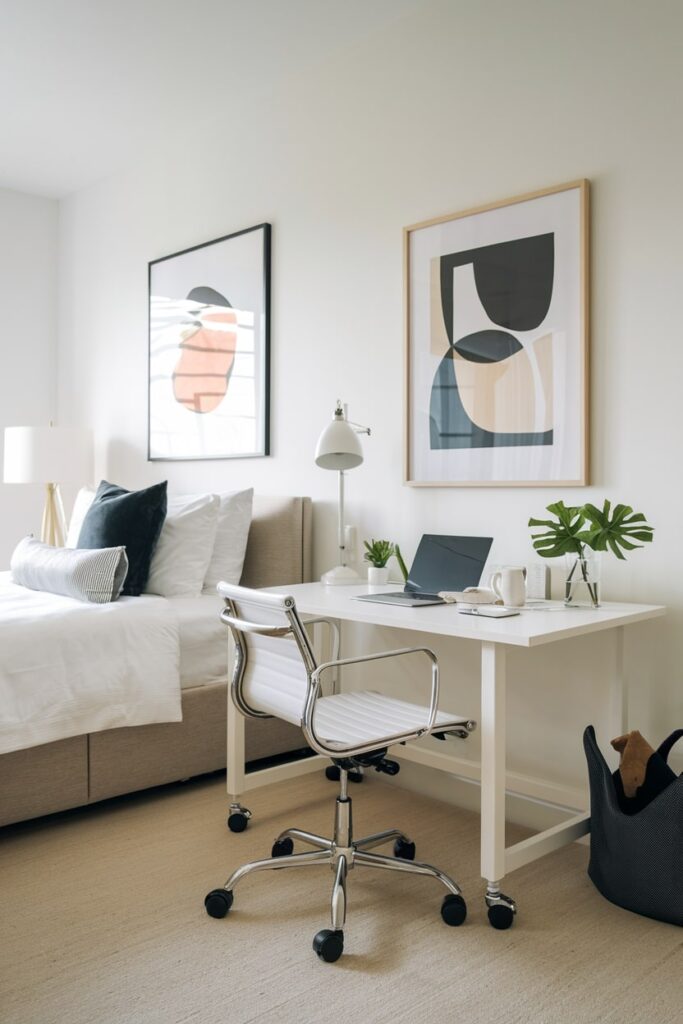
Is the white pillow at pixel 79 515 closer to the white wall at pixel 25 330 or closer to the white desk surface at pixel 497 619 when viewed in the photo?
the white wall at pixel 25 330

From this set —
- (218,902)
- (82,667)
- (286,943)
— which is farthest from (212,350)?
(286,943)

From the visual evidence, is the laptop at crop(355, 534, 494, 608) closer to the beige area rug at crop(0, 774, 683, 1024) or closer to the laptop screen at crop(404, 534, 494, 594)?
the laptop screen at crop(404, 534, 494, 594)

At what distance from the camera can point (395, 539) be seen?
9.82 ft

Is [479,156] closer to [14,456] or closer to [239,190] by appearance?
[239,190]

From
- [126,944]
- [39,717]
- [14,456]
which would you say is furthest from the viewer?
[14,456]

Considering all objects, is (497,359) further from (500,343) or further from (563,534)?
(563,534)

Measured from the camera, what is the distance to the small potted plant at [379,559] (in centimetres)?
→ 279

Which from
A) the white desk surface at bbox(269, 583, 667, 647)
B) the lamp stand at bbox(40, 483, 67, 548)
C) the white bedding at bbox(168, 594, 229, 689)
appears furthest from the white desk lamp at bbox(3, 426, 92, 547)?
the white desk surface at bbox(269, 583, 667, 647)

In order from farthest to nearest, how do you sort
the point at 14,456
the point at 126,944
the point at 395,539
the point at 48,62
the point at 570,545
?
the point at 14,456, the point at 48,62, the point at 395,539, the point at 570,545, the point at 126,944

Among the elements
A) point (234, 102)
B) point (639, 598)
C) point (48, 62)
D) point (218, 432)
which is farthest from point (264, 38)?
point (639, 598)

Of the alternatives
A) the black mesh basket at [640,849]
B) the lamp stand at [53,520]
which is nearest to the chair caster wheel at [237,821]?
the black mesh basket at [640,849]

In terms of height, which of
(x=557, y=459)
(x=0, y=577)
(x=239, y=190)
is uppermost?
(x=239, y=190)

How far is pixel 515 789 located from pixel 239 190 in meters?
2.67

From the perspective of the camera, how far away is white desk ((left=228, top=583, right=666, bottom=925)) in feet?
6.28
